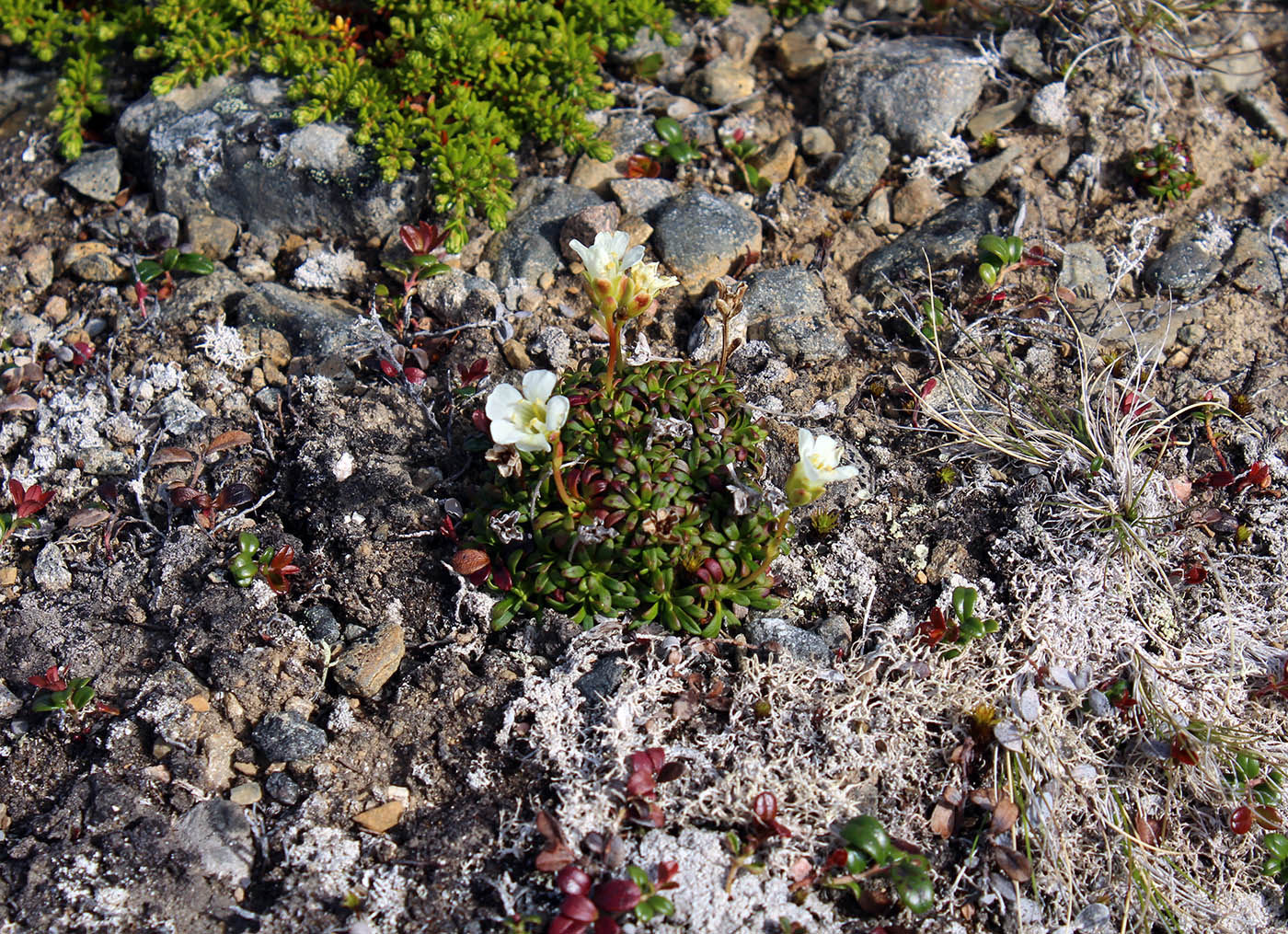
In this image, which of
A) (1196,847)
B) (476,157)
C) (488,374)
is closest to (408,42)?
(476,157)

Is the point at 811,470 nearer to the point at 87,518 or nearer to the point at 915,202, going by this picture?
the point at 915,202

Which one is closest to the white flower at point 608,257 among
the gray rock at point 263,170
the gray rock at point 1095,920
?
the gray rock at point 263,170

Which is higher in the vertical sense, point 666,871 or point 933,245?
point 933,245

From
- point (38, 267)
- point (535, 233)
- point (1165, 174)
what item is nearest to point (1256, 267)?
point (1165, 174)

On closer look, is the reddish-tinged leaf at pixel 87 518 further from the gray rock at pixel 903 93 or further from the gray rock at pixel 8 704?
the gray rock at pixel 903 93

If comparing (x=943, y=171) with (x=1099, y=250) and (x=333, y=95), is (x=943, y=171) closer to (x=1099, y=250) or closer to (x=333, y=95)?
(x=1099, y=250)

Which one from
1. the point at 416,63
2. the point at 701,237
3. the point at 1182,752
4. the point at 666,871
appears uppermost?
the point at 416,63

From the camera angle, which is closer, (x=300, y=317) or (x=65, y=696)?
(x=65, y=696)
